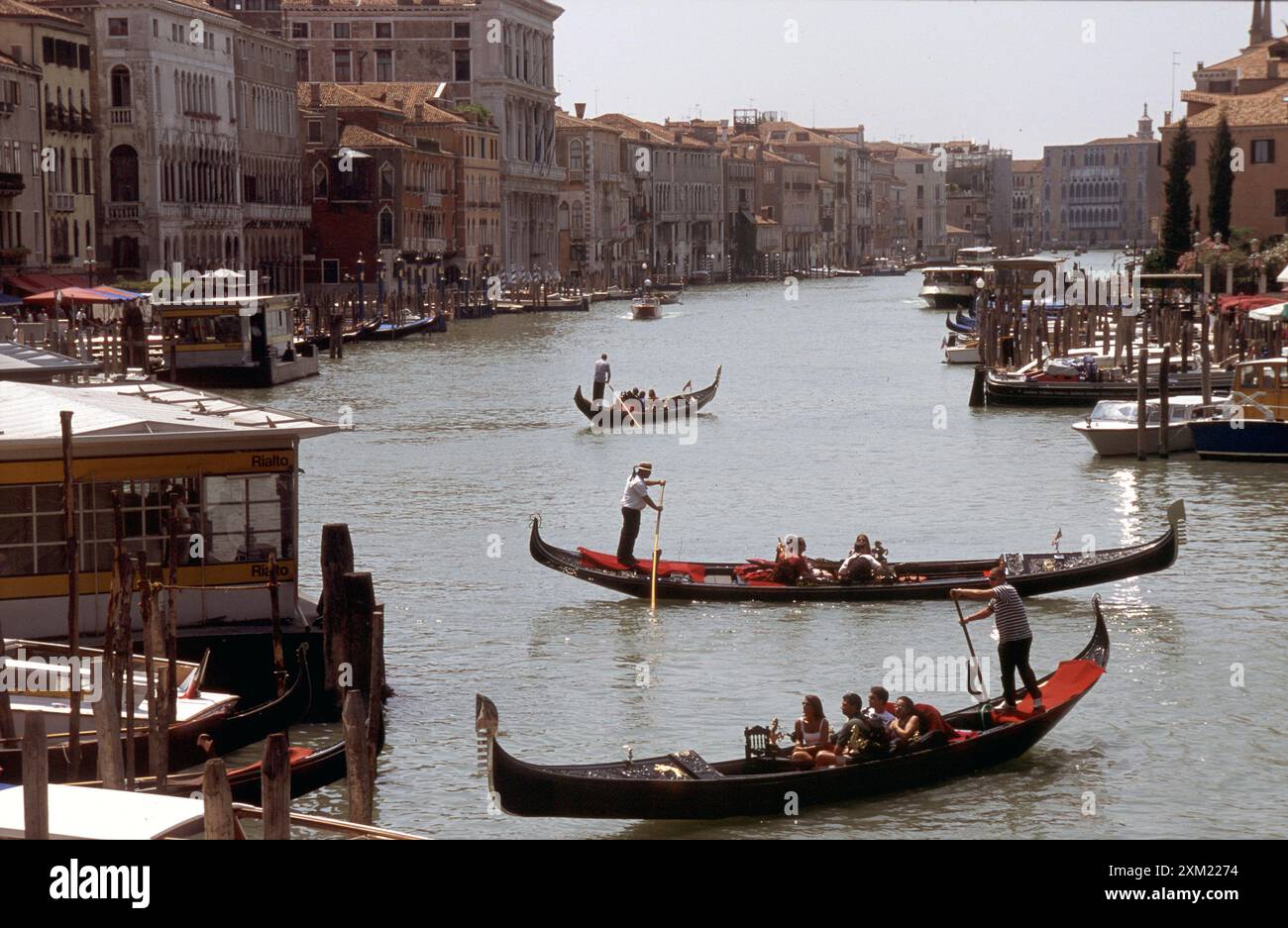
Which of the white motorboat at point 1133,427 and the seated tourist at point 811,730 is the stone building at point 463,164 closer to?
the white motorboat at point 1133,427

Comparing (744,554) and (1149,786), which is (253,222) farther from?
(1149,786)

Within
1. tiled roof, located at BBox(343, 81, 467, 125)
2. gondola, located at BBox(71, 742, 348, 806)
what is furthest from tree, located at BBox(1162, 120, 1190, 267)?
gondola, located at BBox(71, 742, 348, 806)

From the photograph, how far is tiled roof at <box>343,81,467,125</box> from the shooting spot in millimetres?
74375

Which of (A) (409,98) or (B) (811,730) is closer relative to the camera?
(B) (811,730)

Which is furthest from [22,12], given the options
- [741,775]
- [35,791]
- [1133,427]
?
[35,791]

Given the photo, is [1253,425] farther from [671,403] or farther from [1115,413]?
[671,403]

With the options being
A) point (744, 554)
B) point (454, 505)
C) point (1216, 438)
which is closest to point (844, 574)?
point (744, 554)

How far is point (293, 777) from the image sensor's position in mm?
10141

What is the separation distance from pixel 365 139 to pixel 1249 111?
26565 millimetres

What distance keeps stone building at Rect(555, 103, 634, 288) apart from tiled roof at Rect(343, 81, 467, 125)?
16610mm

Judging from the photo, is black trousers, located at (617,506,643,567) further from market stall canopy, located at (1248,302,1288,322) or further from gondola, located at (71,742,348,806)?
market stall canopy, located at (1248,302,1288,322)

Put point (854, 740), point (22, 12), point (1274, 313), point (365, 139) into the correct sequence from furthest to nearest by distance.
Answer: point (365, 139), point (22, 12), point (1274, 313), point (854, 740)

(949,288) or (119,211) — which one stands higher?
(119,211)

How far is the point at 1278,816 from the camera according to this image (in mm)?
11281
